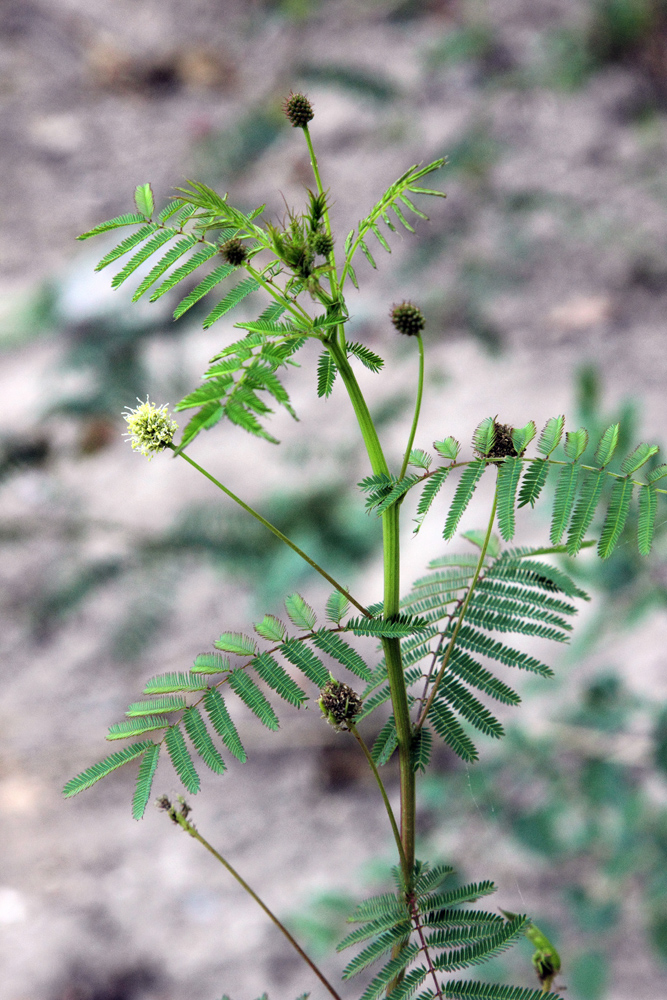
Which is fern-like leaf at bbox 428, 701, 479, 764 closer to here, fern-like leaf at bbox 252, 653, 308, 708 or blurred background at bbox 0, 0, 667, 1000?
fern-like leaf at bbox 252, 653, 308, 708

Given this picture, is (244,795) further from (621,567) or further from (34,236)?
(34,236)

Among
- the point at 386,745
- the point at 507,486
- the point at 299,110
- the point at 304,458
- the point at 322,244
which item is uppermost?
the point at 304,458

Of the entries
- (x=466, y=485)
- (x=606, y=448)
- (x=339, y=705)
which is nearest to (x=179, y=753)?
(x=339, y=705)

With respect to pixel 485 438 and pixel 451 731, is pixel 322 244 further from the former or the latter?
pixel 451 731

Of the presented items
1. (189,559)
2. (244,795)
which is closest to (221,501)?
(189,559)

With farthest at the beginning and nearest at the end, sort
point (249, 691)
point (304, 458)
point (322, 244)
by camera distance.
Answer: point (304, 458), point (249, 691), point (322, 244)

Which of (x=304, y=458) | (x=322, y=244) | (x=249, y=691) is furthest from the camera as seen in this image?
(x=304, y=458)

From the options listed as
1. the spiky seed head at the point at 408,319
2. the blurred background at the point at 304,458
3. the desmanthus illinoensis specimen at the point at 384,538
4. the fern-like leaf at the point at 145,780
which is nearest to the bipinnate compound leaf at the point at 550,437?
the desmanthus illinoensis specimen at the point at 384,538
